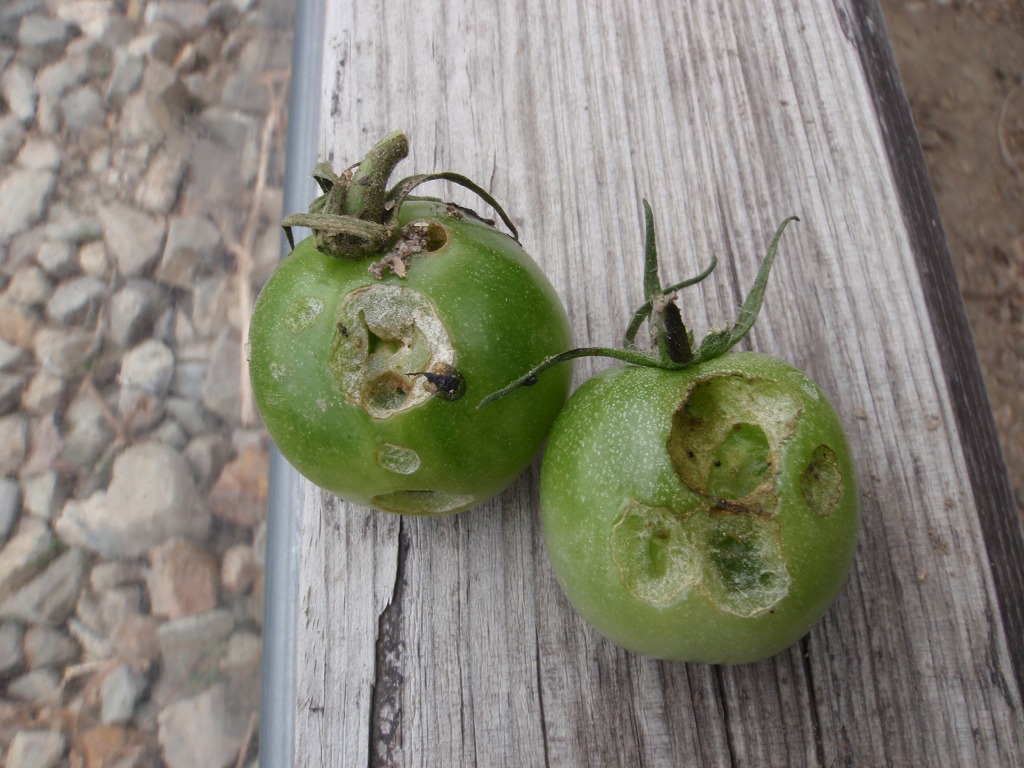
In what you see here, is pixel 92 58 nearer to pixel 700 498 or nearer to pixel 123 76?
pixel 123 76

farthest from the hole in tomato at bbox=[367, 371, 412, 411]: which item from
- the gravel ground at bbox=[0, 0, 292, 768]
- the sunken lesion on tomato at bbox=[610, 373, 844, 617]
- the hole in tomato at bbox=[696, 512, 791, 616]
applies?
the gravel ground at bbox=[0, 0, 292, 768]

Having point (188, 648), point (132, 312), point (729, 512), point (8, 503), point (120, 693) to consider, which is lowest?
point (120, 693)

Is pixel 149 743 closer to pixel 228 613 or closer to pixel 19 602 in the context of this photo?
pixel 228 613

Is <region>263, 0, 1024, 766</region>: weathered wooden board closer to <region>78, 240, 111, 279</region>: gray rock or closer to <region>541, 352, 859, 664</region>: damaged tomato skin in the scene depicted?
<region>541, 352, 859, 664</region>: damaged tomato skin

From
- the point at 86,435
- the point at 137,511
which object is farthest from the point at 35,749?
the point at 86,435

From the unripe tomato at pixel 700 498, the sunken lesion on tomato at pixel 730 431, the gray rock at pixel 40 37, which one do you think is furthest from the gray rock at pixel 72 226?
the sunken lesion on tomato at pixel 730 431

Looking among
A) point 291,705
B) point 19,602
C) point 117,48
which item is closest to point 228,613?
point 19,602
